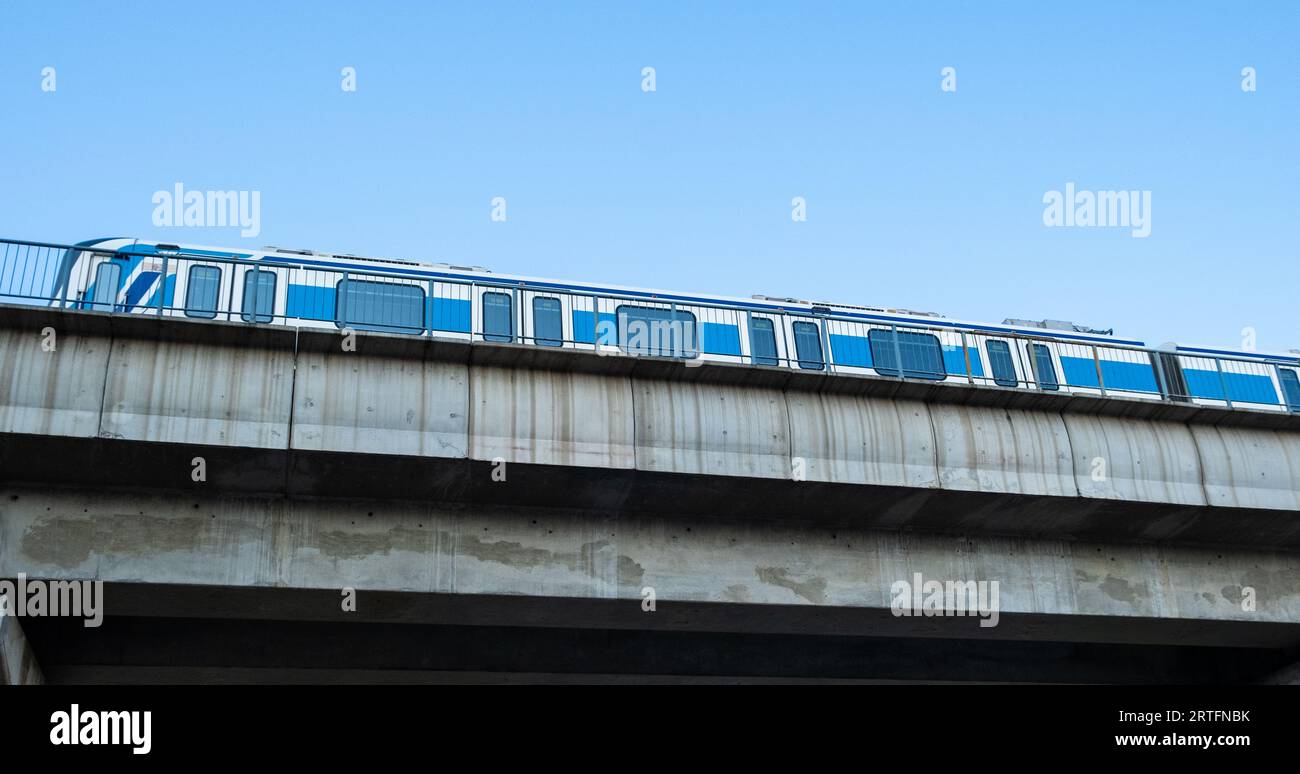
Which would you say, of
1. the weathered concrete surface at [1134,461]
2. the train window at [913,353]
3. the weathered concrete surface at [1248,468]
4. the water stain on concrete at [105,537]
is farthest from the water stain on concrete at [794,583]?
the train window at [913,353]

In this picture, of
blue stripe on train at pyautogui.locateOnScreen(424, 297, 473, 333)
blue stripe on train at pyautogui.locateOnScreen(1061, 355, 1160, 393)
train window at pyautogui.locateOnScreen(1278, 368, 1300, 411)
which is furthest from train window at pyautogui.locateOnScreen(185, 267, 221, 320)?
train window at pyautogui.locateOnScreen(1278, 368, 1300, 411)

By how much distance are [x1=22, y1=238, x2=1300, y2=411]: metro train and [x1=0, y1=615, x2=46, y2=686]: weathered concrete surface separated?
6.31 m

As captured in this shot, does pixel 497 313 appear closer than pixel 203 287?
No

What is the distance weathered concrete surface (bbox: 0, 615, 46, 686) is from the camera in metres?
13.6

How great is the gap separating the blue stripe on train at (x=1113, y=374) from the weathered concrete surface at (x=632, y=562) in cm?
1052

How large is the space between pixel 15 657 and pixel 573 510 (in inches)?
257

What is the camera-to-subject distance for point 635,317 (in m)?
19.8

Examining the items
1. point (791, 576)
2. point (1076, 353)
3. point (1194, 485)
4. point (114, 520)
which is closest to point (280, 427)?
point (114, 520)

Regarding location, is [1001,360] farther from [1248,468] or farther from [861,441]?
[861,441]

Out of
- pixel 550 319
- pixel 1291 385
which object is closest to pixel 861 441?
pixel 550 319

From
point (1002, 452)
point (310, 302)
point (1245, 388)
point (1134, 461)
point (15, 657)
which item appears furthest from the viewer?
point (1245, 388)

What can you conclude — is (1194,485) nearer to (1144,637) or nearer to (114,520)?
(1144,637)

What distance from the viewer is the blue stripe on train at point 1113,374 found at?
92.6 ft

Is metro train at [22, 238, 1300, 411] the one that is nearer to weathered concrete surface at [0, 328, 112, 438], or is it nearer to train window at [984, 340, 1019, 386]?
train window at [984, 340, 1019, 386]
